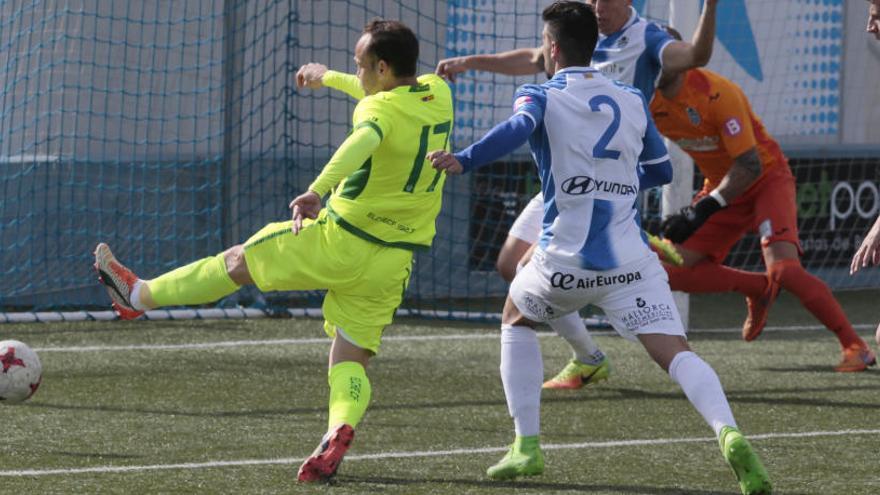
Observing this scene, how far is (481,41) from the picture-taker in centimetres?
1160

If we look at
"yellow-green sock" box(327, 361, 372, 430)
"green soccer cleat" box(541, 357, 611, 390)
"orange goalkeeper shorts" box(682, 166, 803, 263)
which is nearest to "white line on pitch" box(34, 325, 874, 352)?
"orange goalkeeper shorts" box(682, 166, 803, 263)

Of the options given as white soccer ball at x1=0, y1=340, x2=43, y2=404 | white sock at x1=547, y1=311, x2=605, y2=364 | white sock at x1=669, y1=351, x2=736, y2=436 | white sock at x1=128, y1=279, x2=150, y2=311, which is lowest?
white sock at x1=547, y1=311, x2=605, y2=364

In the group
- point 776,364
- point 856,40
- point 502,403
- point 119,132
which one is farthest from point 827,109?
point 502,403

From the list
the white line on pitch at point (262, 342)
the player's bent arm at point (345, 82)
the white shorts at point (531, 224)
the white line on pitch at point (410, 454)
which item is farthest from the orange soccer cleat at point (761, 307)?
the player's bent arm at point (345, 82)

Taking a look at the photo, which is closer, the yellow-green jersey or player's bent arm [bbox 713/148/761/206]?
the yellow-green jersey

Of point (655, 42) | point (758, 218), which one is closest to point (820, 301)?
point (758, 218)

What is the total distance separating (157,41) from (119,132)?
0.67 metres

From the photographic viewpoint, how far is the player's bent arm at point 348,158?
518cm

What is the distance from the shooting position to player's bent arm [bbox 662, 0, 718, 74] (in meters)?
7.02

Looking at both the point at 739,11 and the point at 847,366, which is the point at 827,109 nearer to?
the point at 739,11

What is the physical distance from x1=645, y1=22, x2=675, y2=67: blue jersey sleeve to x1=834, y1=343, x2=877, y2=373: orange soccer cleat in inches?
84.6

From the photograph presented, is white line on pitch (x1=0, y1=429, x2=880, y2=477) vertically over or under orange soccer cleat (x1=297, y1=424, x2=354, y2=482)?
under

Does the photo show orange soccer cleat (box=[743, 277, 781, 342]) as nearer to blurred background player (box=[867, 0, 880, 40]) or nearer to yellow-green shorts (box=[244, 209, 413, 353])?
yellow-green shorts (box=[244, 209, 413, 353])

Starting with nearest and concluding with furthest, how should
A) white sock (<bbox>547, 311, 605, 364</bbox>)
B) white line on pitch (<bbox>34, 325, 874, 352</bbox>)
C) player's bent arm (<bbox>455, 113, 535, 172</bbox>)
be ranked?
player's bent arm (<bbox>455, 113, 535, 172</bbox>)
white sock (<bbox>547, 311, 605, 364</bbox>)
white line on pitch (<bbox>34, 325, 874, 352</bbox>)
